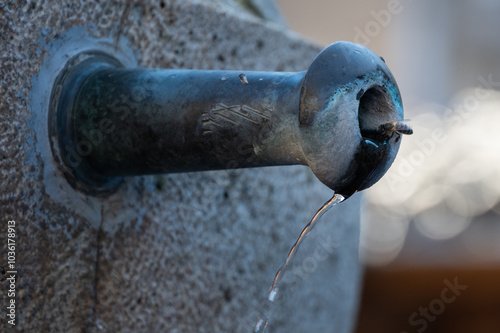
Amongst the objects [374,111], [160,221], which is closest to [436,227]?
[160,221]

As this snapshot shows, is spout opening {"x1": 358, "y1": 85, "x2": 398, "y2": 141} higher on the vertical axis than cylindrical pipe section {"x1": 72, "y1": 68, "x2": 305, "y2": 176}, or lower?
lower

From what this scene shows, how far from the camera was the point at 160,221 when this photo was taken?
0.90 m

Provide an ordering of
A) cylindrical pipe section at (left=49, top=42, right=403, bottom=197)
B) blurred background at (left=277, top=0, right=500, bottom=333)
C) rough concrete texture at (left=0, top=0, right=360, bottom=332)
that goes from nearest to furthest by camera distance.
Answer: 1. cylindrical pipe section at (left=49, top=42, right=403, bottom=197)
2. rough concrete texture at (left=0, top=0, right=360, bottom=332)
3. blurred background at (left=277, top=0, right=500, bottom=333)

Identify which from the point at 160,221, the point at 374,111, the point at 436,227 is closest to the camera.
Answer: the point at 374,111

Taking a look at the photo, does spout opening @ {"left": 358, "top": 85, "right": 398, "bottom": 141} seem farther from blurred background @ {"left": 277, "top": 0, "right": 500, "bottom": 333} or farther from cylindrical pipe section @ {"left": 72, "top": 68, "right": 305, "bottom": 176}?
blurred background @ {"left": 277, "top": 0, "right": 500, "bottom": 333}

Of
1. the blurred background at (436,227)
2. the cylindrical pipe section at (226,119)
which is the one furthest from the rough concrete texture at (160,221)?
the blurred background at (436,227)

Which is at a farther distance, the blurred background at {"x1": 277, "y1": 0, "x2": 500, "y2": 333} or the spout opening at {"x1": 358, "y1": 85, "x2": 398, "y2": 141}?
the blurred background at {"x1": 277, "y1": 0, "x2": 500, "y2": 333}

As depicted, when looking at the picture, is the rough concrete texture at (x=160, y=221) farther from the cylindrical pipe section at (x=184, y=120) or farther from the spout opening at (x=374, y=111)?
the spout opening at (x=374, y=111)

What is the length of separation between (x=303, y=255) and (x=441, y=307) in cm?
70

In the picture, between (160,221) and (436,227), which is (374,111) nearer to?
(160,221)

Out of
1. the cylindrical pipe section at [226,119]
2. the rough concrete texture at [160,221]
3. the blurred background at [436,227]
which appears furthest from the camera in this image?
the blurred background at [436,227]

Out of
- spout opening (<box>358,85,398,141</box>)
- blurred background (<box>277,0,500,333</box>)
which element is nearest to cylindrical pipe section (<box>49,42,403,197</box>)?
spout opening (<box>358,85,398,141</box>)

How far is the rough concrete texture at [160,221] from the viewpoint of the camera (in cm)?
70

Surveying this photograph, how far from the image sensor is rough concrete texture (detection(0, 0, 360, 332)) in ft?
2.30
